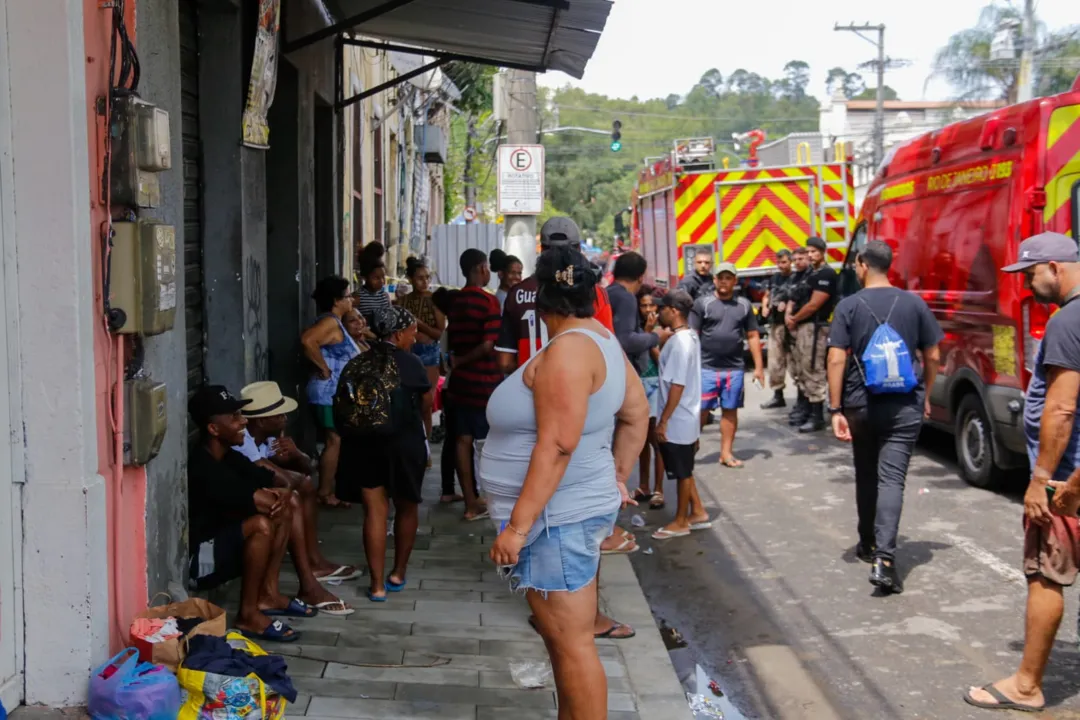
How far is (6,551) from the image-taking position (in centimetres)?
366

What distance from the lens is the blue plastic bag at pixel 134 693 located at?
11.7 feet

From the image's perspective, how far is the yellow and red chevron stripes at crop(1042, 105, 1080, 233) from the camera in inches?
291

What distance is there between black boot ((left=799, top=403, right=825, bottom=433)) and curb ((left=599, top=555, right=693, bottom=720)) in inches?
201

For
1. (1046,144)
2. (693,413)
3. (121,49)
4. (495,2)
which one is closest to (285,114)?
(495,2)

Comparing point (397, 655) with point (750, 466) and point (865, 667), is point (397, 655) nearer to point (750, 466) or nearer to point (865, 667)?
point (865, 667)

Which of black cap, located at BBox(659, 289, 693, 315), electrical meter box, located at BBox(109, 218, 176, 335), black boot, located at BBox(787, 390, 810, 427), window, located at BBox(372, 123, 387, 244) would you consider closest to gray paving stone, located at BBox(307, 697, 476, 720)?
electrical meter box, located at BBox(109, 218, 176, 335)

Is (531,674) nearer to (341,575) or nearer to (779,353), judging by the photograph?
(341,575)

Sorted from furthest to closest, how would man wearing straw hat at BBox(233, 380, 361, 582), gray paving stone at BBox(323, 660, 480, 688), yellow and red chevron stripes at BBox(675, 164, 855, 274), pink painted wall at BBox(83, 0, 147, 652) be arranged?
yellow and red chevron stripes at BBox(675, 164, 855, 274)
man wearing straw hat at BBox(233, 380, 361, 582)
gray paving stone at BBox(323, 660, 480, 688)
pink painted wall at BBox(83, 0, 147, 652)

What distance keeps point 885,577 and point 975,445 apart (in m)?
3.05

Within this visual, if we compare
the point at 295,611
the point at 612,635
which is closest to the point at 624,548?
the point at 612,635

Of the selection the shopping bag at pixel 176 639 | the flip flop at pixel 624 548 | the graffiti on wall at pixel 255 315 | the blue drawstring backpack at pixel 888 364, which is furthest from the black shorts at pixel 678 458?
the shopping bag at pixel 176 639

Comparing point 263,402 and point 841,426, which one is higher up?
point 263,402

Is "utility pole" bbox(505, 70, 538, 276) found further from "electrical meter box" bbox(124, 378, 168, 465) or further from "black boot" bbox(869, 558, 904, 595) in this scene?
"electrical meter box" bbox(124, 378, 168, 465)

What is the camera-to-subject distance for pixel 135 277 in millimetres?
3859
